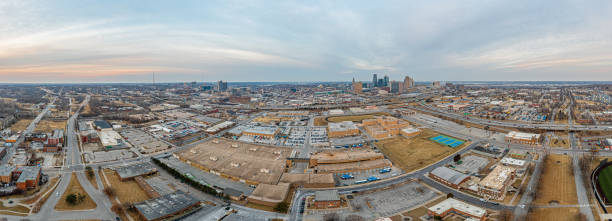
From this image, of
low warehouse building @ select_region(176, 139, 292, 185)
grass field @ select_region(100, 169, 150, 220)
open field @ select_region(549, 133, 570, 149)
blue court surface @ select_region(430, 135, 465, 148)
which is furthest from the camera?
blue court surface @ select_region(430, 135, 465, 148)

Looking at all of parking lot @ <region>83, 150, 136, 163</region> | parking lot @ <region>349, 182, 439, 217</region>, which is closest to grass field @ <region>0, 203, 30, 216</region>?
parking lot @ <region>83, 150, 136, 163</region>

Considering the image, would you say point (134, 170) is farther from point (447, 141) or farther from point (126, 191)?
point (447, 141)

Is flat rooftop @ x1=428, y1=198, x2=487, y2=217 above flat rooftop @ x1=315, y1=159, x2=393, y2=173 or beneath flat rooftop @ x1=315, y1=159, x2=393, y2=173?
beneath

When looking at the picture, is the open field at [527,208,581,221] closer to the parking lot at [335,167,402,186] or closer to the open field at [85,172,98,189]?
the parking lot at [335,167,402,186]

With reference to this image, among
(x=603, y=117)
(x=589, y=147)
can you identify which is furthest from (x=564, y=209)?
(x=603, y=117)

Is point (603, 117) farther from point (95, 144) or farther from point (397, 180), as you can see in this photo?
point (95, 144)

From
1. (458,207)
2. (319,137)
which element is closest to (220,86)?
(319,137)

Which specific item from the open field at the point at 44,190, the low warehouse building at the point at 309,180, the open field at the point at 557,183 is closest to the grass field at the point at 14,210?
the open field at the point at 44,190
